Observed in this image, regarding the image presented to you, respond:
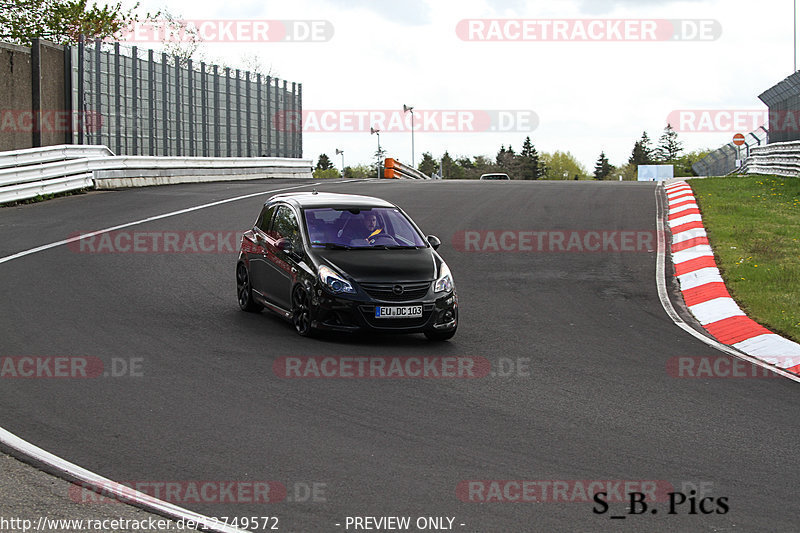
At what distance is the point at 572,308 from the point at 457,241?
538 centimetres

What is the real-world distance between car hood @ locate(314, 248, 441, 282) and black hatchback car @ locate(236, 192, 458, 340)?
0.03 ft

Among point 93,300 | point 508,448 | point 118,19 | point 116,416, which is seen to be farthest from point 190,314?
point 118,19

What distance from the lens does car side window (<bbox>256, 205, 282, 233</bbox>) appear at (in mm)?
11828

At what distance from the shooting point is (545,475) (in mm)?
5723

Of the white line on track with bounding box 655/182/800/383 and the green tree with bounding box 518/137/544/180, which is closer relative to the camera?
the white line on track with bounding box 655/182/800/383

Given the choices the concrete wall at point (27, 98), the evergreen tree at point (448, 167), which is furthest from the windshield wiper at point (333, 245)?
the evergreen tree at point (448, 167)

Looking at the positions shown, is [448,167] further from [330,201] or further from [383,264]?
[383,264]

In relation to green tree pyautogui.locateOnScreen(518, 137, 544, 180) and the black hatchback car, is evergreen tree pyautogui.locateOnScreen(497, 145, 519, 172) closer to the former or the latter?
green tree pyautogui.locateOnScreen(518, 137, 544, 180)

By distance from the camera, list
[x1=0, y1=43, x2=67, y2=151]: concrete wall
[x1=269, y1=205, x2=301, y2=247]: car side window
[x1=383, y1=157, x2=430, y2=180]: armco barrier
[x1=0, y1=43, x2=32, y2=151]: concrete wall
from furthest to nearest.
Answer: [x1=383, y1=157, x2=430, y2=180]: armco barrier < [x1=0, y1=43, x2=67, y2=151]: concrete wall < [x1=0, y1=43, x2=32, y2=151]: concrete wall < [x1=269, y1=205, x2=301, y2=247]: car side window

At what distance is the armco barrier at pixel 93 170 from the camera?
22.2 meters

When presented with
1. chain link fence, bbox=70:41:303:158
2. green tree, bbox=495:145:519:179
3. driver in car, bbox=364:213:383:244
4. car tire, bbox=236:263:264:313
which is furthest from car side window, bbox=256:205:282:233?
green tree, bbox=495:145:519:179

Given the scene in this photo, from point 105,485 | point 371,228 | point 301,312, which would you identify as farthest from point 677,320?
point 105,485

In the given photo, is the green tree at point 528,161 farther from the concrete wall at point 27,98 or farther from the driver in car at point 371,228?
the driver in car at point 371,228

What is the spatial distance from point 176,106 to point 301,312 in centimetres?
2615
